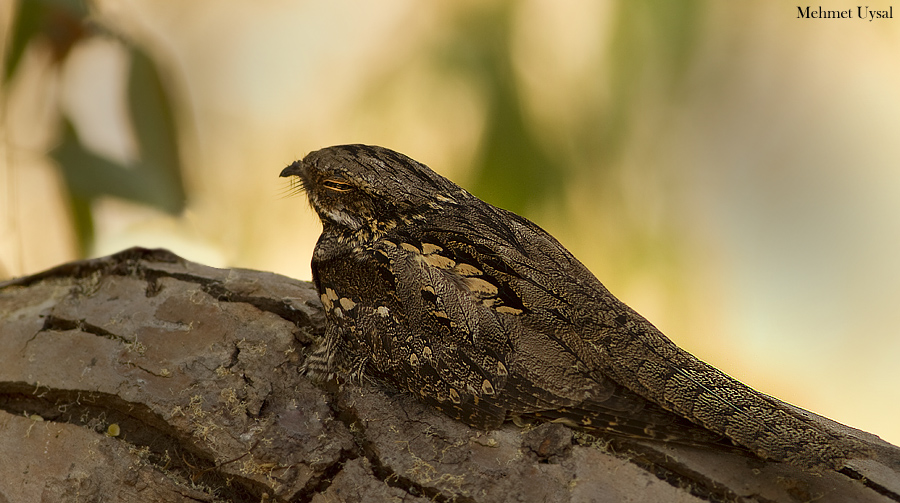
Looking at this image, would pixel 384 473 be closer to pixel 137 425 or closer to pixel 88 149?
pixel 137 425

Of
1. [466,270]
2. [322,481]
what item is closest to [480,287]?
[466,270]

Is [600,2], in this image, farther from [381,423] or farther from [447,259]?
[381,423]

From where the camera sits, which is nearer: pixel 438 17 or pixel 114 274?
pixel 114 274

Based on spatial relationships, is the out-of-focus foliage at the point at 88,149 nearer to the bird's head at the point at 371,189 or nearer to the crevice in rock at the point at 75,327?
the crevice in rock at the point at 75,327

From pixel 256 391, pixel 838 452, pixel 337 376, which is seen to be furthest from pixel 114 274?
pixel 838 452

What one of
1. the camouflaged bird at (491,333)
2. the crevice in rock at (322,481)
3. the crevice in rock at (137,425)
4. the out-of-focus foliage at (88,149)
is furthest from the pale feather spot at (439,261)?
the out-of-focus foliage at (88,149)

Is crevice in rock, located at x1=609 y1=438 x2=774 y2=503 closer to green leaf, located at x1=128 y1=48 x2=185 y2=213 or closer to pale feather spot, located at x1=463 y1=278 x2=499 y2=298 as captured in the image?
pale feather spot, located at x1=463 y1=278 x2=499 y2=298

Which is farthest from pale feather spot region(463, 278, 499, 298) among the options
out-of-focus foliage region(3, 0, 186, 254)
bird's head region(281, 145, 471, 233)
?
out-of-focus foliage region(3, 0, 186, 254)
